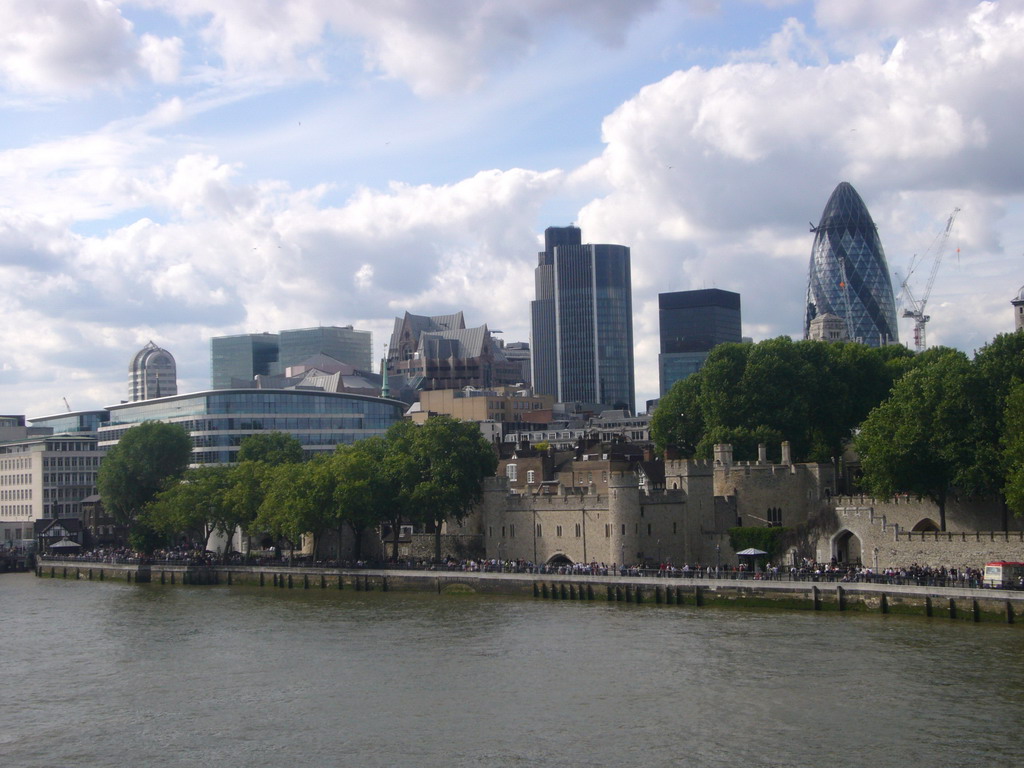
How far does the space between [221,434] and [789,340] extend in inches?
2381

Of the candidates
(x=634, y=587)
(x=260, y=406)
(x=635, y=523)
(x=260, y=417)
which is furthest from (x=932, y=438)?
(x=260, y=406)

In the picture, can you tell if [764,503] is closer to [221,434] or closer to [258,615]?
[258,615]

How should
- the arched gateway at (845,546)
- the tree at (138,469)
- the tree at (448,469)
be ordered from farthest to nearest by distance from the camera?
1. the tree at (138,469)
2. the tree at (448,469)
3. the arched gateway at (845,546)

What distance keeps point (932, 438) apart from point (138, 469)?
71327 millimetres

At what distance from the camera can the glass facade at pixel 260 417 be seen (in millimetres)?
132125

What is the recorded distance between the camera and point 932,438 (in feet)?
220

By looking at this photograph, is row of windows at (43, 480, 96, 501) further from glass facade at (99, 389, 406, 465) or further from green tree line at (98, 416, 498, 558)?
green tree line at (98, 416, 498, 558)

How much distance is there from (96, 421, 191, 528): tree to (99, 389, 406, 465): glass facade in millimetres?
11245

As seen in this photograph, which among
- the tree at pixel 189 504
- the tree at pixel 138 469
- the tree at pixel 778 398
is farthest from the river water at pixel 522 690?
the tree at pixel 138 469

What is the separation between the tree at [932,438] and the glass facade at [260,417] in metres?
76.9

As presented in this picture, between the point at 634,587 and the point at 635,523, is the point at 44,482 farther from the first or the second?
the point at 634,587

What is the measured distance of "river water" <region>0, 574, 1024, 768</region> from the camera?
37156mm

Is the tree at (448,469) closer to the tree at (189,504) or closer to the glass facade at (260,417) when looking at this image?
the tree at (189,504)

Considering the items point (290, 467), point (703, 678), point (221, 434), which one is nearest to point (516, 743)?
point (703, 678)
